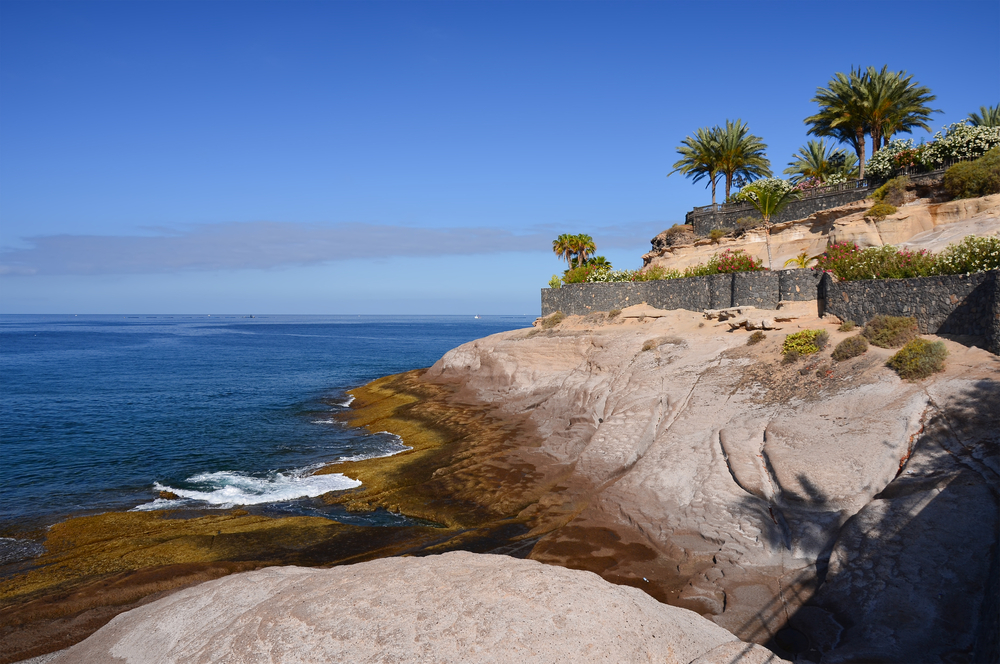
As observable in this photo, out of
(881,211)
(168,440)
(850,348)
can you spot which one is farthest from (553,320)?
(168,440)

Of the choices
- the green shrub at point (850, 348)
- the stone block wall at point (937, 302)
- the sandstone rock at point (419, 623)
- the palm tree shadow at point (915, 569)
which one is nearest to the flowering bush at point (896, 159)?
the stone block wall at point (937, 302)

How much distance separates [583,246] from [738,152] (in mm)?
15368

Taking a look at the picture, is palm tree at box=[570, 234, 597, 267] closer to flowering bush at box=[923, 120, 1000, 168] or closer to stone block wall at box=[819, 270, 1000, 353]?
flowering bush at box=[923, 120, 1000, 168]

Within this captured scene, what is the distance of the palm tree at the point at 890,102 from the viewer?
1446 inches

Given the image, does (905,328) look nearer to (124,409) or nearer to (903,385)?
(903,385)

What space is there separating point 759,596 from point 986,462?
18.3ft

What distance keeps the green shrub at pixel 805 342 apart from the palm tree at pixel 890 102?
25600 millimetres

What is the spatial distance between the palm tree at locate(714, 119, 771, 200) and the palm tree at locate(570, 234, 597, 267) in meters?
12.3

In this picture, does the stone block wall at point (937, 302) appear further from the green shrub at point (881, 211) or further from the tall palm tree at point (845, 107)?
the tall palm tree at point (845, 107)

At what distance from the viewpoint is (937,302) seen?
1695cm

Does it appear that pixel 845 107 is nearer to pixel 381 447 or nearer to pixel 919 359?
pixel 919 359

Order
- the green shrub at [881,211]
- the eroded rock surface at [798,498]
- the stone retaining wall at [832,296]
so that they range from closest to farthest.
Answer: the eroded rock surface at [798,498], the stone retaining wall at [832,296], the green shrub at [881,211]

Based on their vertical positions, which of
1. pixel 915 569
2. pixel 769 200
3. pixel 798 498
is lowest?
pixel 915 569

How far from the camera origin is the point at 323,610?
788cm
